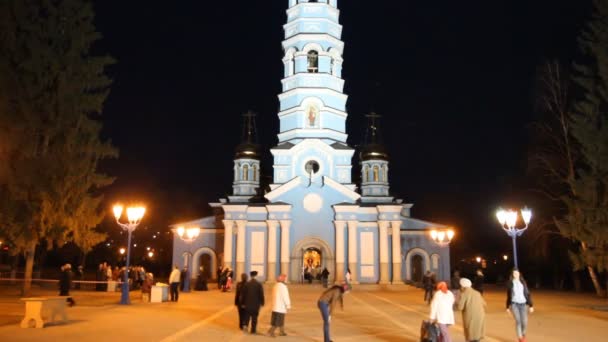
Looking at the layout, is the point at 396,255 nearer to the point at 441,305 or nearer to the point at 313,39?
the point at 313,39

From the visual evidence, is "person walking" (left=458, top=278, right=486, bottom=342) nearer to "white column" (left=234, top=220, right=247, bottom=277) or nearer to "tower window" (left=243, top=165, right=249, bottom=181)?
Answer: "white column" (left=234, top=220, right=247, bottom=277)

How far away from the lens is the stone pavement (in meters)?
12.4

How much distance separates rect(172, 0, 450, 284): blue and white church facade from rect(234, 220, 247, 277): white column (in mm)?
67

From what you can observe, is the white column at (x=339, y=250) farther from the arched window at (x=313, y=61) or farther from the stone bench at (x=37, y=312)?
the stone bench at (x=37, y=312)

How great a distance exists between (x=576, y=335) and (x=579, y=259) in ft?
39.0

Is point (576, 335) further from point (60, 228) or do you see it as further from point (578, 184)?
point (60, 228)

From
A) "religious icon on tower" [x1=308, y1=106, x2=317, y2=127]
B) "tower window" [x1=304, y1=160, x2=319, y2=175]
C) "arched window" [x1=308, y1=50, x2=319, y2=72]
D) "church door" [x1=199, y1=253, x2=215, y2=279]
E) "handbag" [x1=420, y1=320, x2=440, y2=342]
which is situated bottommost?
"handbag" [x1=420, y1=320, x2=440, y2=342]

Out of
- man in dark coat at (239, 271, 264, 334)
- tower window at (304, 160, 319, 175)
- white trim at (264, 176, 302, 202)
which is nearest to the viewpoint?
man in dark coat at (239, 271, 264, 334)

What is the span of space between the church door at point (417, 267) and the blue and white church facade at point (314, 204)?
8 cm

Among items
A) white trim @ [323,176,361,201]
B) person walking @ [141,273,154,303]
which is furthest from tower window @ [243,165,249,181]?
person walking @ [141,273,154,303]

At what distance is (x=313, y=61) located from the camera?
40.2 metres

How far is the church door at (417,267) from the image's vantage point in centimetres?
4262

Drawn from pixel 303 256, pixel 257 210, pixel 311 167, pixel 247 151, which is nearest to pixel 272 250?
pixel 303 256

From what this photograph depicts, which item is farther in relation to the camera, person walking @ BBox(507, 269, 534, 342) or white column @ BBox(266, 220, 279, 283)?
white column @ BBox(266, 220, 279, 283)
